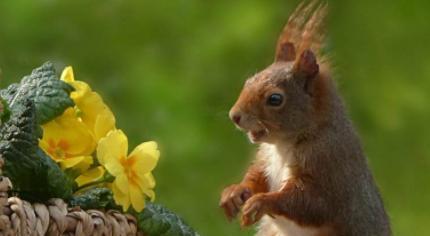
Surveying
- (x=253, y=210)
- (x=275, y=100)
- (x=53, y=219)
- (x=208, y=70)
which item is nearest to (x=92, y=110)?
(x=53, y=219)

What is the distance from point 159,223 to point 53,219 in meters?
0.23

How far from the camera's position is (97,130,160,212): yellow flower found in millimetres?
1876

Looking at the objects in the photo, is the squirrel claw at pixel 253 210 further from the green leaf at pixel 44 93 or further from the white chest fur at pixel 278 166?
the green leaf at pixel 44 93

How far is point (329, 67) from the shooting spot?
2498 millimetres

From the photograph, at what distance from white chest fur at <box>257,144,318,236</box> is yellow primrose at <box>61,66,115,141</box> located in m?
0.50

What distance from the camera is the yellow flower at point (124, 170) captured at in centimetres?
188

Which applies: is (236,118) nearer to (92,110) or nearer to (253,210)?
(253,210)

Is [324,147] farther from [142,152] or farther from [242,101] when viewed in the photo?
[142,152]

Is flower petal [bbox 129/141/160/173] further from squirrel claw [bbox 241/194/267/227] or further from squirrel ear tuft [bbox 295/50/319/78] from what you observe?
squirrel ear tuft [bbox 295/50/319/78]

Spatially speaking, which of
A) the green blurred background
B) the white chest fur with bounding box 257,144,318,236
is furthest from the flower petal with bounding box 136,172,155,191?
the green blurred background

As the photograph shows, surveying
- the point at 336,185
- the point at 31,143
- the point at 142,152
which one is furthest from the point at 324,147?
the point at 31,143

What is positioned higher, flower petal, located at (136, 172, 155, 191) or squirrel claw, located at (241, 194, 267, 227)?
squirrel claw, located at (241, 194, 267, 227)

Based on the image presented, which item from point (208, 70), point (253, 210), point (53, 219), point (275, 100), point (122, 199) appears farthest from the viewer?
point (208, 70)

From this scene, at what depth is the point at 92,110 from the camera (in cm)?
195
